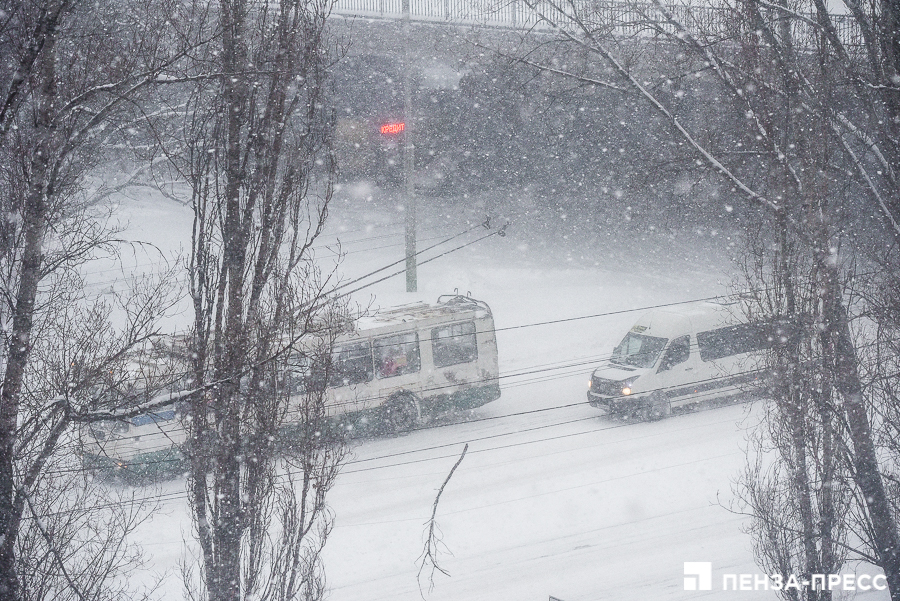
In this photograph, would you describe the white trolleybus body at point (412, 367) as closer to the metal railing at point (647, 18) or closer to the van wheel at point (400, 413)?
the van wheel at point (400, 413)

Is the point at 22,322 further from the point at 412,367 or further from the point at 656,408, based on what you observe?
the point at 656,408

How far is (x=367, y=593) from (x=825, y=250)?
7.09 m

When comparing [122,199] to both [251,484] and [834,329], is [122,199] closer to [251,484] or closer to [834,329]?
[251,484]

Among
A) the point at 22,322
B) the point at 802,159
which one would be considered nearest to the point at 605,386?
the point at 802,159

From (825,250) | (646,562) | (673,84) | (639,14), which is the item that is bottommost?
(646,562)

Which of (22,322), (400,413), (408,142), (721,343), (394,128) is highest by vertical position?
(394,128)

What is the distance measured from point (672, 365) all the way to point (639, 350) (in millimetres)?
789

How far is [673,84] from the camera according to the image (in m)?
7.04

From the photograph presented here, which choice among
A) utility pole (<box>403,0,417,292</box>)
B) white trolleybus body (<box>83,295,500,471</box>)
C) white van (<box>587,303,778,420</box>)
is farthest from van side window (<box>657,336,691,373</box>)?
utility pole (<box>403,0,417,292</box>)

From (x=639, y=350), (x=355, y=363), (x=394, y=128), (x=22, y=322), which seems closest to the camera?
(x=22, y=322)

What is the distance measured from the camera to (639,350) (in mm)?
15273

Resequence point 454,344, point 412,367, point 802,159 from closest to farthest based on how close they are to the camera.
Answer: point 802,159 → point 412,367 → point 454,344

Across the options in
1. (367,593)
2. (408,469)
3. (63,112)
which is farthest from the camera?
(408,469)

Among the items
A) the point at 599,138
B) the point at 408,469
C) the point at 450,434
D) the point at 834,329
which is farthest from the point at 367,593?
the point at 599,138
